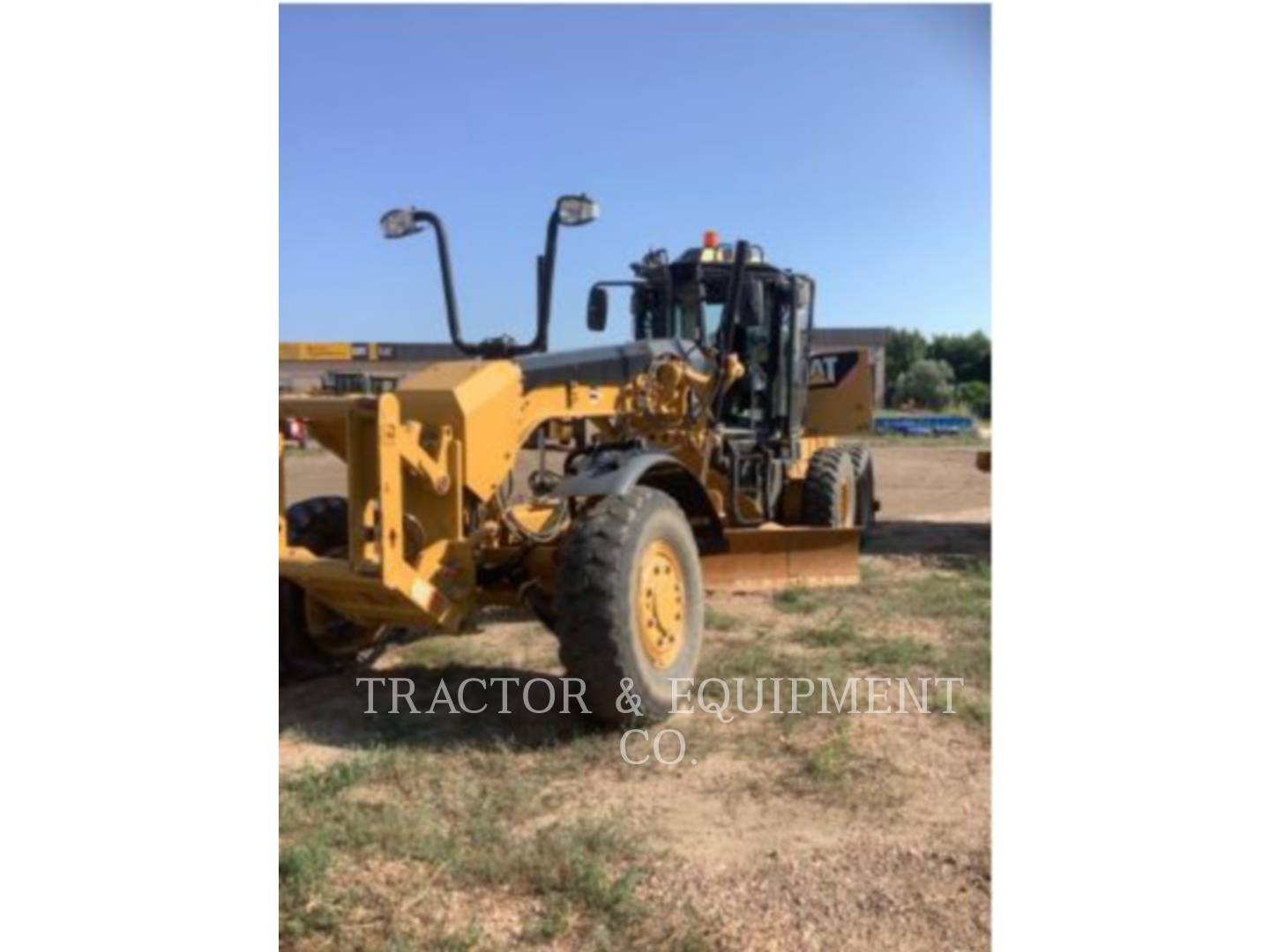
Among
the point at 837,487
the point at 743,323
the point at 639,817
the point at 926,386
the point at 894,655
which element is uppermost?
the point at 926,386

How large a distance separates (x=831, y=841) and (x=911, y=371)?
1760cm

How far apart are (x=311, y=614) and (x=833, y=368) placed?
605 cm

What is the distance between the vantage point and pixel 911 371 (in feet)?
65.4

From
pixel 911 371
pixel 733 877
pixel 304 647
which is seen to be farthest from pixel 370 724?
pixel 911 371

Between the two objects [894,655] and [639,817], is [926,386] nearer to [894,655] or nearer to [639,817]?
[894,655]

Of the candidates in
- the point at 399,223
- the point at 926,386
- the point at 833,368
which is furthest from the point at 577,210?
the point at 926,386

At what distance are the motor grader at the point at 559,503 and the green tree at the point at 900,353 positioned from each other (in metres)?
4.56

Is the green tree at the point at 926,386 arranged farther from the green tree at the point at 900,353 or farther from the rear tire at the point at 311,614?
the rear tire at the point at 311,614

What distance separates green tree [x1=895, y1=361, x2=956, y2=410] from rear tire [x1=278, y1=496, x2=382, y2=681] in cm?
1384

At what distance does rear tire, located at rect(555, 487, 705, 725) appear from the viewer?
13.3ft

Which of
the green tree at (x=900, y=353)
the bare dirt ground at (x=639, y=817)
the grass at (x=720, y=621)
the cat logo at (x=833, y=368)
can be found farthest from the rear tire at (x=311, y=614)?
the green tree at (x=900, y=353)

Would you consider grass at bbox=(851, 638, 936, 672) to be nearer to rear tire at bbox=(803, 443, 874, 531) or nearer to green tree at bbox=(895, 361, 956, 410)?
rear tire at bbox=(803, 443, 874, 531)

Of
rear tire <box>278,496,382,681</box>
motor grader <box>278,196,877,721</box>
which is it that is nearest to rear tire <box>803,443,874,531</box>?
motor grader <box>278,196,877,721</box>

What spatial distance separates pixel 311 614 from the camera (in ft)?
16.2
